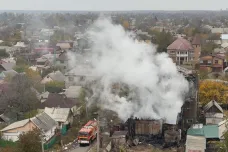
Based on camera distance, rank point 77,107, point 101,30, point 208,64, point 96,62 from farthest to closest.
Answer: point 208,64 < point 101,30 < point 96,62 < point 77,107

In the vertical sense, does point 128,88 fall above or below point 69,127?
above

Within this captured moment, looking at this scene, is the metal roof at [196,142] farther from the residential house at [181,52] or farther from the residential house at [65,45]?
the residential house at [65,45]

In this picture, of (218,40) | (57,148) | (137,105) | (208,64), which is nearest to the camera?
(57,148)

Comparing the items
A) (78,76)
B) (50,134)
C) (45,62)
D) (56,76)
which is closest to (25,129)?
(50,134)

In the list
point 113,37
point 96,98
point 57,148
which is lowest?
point 57,148

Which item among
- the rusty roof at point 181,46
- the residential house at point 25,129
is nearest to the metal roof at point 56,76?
the residential house at point 25,129

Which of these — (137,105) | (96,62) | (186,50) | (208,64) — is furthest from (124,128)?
(186,50)

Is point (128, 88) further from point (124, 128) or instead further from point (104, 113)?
point (124, 128)

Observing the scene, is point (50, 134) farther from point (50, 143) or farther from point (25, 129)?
point (25, 129)
